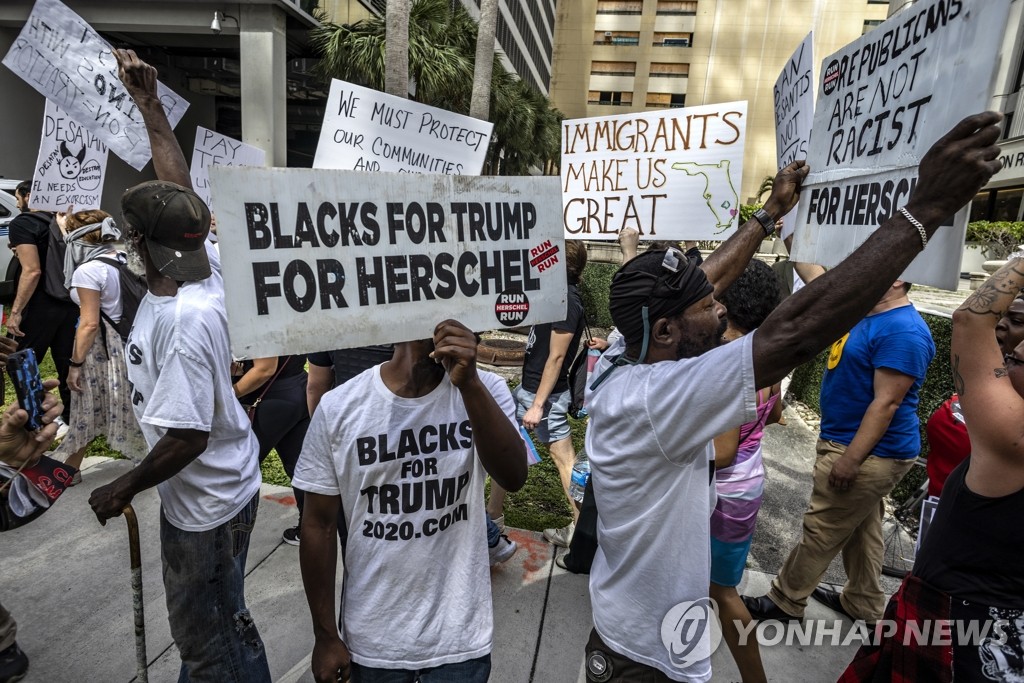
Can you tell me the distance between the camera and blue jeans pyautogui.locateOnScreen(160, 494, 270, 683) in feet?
6.53

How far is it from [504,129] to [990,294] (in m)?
23.4

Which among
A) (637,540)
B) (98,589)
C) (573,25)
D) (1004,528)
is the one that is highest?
(573,25)

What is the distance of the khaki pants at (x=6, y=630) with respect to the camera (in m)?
2.57

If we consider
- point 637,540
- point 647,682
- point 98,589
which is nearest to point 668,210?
point 637,540

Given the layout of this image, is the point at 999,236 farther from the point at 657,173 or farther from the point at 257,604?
the point at 257,604

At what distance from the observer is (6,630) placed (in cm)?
258

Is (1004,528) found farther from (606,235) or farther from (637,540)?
(606,235)

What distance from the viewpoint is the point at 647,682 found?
176 cm

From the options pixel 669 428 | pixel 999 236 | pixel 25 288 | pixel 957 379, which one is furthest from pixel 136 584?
pixel 999 236

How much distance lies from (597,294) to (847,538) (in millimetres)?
8736

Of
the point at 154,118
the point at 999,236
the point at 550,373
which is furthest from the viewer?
the point at 999,236

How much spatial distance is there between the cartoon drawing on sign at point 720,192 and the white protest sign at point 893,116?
0.91 meters

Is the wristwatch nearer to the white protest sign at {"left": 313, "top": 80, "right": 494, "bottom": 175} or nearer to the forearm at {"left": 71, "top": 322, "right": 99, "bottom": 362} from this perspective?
the white protest sign at {"left": 313, "top": 80, "right": 494, "bottom": 175}

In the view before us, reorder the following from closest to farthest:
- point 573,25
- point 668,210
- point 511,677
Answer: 1. point 511,677
2. point 668,210
3. point 573,25
